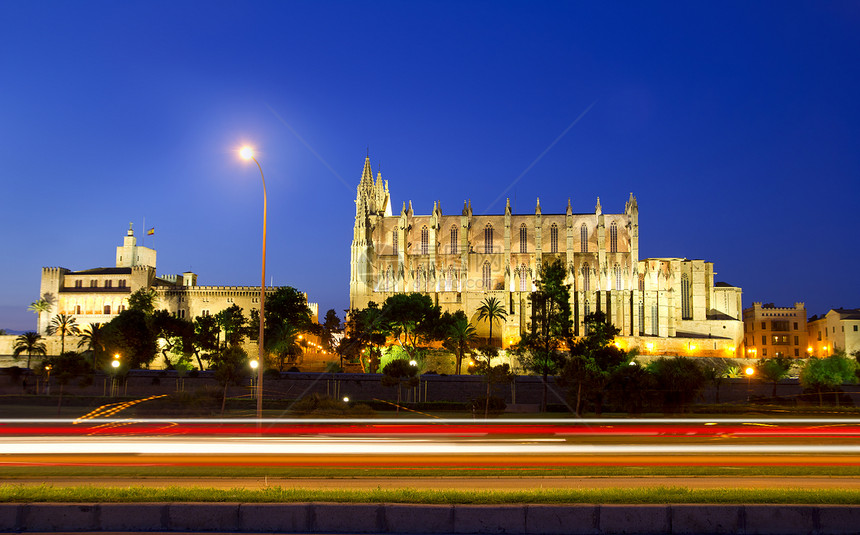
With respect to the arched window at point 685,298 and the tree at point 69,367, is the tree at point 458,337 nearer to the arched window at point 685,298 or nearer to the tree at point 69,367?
the arched window at point 685,298

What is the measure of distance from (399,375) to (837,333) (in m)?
56.1

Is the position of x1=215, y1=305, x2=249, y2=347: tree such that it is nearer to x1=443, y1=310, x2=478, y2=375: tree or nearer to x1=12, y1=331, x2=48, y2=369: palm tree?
x1=12, y1=331, x2=48, y2=369: palm tree

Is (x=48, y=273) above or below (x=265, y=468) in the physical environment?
above

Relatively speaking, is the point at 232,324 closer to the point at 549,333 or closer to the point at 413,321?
the point at 413,321

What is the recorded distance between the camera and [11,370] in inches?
1960

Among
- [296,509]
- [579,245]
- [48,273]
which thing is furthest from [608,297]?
[296,509]

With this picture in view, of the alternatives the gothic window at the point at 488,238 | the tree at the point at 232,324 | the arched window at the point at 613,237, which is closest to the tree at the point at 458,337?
the tree at the point at 232,324

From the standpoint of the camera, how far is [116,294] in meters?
85.6

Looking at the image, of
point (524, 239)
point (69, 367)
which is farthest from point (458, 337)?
point (69, 367)

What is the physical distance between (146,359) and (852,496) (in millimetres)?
57905

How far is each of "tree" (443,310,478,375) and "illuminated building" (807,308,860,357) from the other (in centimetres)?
3928

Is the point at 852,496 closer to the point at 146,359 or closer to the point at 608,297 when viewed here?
the point at 146,359

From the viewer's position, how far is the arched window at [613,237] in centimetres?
8825

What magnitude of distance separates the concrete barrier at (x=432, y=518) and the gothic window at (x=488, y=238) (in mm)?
81164
